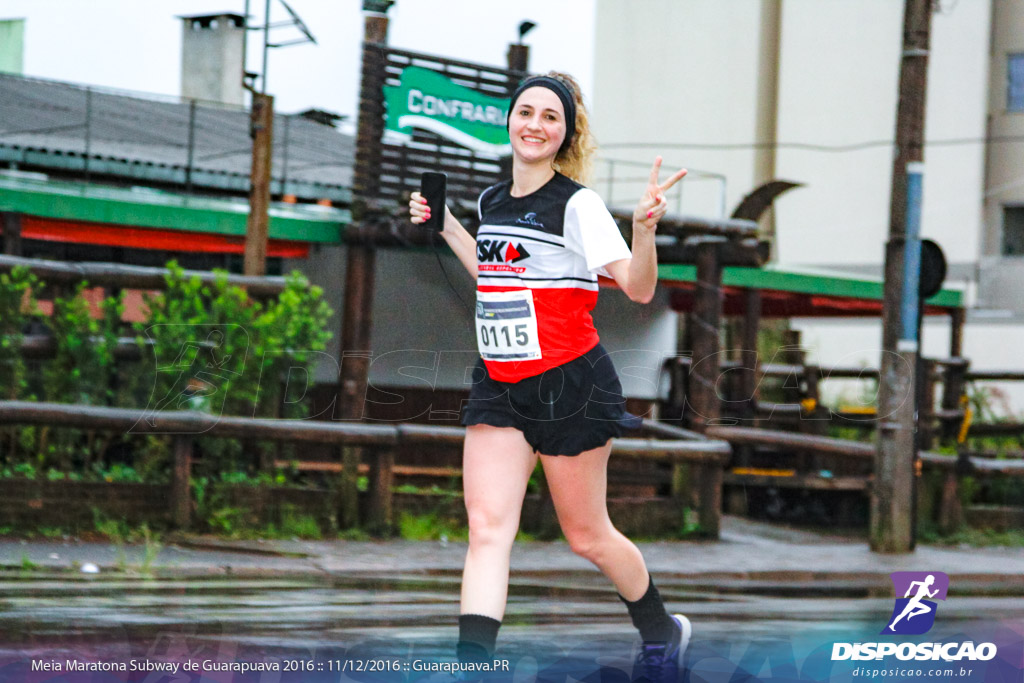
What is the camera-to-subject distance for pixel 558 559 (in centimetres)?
877

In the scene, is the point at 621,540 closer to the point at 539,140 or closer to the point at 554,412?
the point at 554,412

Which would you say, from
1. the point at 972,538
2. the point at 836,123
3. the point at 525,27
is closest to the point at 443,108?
the point at 525,27

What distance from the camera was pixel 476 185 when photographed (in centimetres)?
1241

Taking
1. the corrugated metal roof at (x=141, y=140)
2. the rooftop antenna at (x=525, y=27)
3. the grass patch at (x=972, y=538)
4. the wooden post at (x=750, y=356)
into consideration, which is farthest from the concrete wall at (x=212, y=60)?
the grass patch at (x=972, y=538)

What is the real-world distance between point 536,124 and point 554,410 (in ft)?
3.06

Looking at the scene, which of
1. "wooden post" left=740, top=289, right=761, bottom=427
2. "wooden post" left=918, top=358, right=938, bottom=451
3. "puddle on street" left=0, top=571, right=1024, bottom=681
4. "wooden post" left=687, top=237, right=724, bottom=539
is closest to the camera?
"puddle on street" left=0, top=571, right=1024, bottom=681

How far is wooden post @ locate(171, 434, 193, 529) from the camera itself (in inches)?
330

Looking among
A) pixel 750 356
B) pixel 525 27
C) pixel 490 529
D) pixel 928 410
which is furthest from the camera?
pixel 928 410

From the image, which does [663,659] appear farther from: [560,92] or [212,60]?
[212,60]

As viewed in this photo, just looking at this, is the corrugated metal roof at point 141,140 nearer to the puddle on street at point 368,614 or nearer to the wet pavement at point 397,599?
the wet pavement at point 397,599

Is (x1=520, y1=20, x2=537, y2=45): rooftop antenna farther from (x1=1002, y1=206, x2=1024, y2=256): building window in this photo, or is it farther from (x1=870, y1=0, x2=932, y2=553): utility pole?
(x1=1002, y1=206, x2=1024, y2=256): building window

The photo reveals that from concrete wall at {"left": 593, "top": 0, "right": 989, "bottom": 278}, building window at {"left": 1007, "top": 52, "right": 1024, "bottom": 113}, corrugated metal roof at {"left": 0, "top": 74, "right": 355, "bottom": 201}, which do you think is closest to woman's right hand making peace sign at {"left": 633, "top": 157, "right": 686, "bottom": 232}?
corrugated metal roof at {"left": 0, "top": 74, "right": 355, "bottom": 201}

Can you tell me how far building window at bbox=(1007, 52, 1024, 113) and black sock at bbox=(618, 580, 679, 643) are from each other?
85.3 feet

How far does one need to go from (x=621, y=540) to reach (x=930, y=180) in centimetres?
2463
